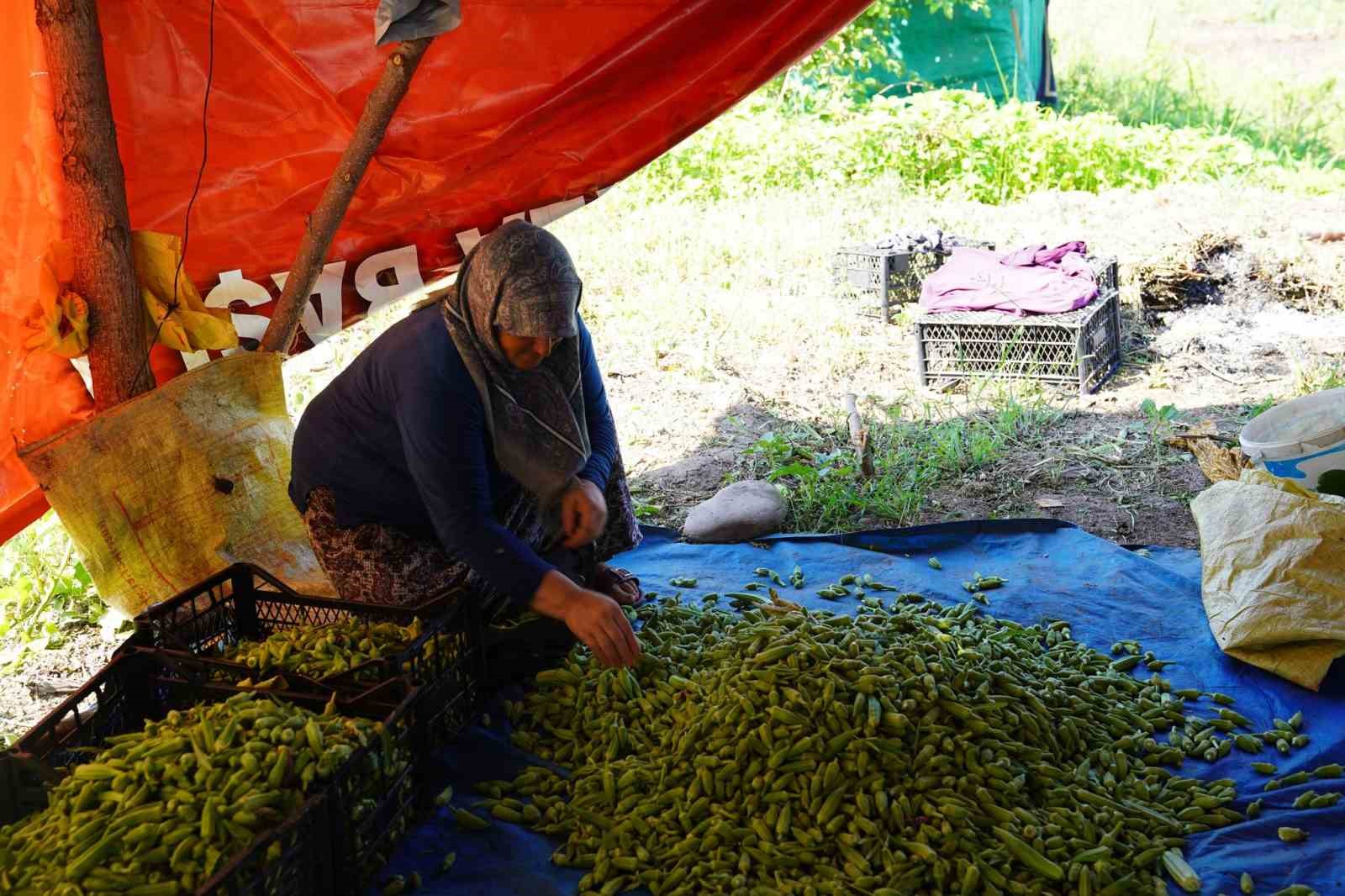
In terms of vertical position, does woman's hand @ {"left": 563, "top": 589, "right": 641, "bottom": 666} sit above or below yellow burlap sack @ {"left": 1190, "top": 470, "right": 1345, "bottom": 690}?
above

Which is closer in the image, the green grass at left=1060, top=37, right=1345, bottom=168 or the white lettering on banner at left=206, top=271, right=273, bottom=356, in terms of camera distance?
the white lettering on banner at left=206, top=271, right=273, bottom=356

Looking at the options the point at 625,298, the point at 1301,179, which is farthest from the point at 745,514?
the point at 1301,179

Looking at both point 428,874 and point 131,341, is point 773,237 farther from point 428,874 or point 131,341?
point 428,874

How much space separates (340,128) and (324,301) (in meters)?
0.56

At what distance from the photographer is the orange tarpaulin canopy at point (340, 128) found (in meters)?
3.23

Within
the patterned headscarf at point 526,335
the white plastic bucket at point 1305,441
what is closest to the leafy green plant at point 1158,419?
the white plastic bucket at point 1305,441

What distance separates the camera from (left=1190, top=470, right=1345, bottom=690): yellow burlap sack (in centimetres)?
293

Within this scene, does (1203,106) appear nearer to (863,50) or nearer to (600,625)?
(863,50)

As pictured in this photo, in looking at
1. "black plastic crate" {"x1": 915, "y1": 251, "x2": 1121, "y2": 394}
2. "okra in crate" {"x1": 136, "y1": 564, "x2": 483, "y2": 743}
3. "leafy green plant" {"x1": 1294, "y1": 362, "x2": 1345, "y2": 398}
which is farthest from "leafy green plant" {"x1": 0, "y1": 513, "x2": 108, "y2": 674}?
"leafy green plant" {"x1": 1294, "y1": 362, "x2": 1345, "y2": 398}

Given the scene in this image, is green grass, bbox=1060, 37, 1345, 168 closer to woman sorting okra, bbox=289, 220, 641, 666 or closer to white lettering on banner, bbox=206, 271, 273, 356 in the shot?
woman sorting okra, bbox=289, 220, 641, 666

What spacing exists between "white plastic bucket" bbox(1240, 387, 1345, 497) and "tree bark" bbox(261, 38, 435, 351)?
281cm

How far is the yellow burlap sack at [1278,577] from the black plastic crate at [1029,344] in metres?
1.98

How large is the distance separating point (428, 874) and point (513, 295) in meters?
1.26

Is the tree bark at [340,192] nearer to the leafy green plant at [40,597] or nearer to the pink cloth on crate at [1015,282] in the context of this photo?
the leafy green plant at [40,597]
